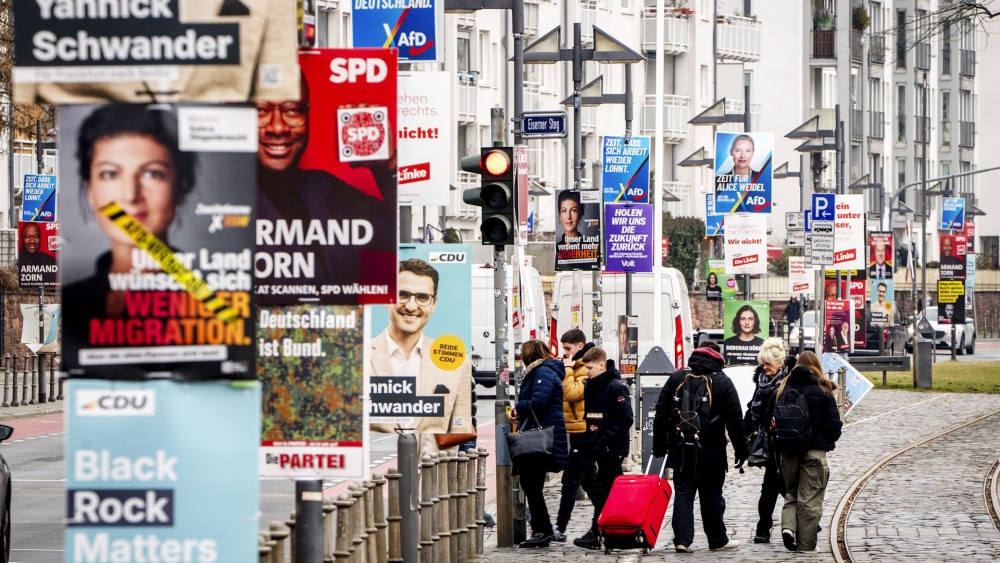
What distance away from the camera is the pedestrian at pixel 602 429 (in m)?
16.7

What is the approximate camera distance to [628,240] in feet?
90.8

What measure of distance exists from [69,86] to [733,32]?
77136 millimetres

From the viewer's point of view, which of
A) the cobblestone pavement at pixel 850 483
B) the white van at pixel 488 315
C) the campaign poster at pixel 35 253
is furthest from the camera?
the white van at pixel 488 315

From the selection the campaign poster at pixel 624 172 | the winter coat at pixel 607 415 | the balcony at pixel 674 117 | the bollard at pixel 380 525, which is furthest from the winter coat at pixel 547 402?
the balcony at pixel 674 117

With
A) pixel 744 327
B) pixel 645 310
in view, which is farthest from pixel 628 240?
pixel 744 327

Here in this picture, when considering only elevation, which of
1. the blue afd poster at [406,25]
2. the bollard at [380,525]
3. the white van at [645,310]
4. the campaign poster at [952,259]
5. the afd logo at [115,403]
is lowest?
the bollard at [380,525]

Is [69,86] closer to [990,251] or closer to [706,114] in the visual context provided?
[706,114]

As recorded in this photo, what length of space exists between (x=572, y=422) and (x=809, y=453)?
8.48ft

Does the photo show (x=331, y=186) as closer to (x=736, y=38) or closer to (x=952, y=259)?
(x=952, y=259)

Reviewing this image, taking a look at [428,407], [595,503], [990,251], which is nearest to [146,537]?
[428,407]

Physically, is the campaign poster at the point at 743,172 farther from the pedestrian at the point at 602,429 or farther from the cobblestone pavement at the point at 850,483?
the pedestrian at the point at 602,429

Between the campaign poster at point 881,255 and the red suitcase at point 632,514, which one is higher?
the campaign poster at point 881,255

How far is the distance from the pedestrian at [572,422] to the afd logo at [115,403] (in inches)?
426

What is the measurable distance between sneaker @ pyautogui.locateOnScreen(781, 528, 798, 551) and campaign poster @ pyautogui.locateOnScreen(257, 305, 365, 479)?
26.6 ft
